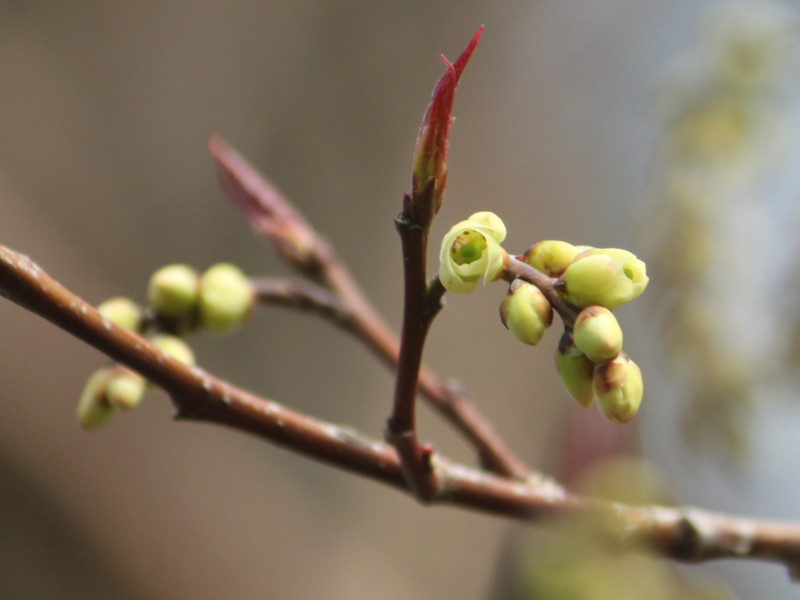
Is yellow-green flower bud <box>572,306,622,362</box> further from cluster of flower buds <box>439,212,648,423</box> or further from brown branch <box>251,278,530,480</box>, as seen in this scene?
brown branch <box>251,278,530,480</box>

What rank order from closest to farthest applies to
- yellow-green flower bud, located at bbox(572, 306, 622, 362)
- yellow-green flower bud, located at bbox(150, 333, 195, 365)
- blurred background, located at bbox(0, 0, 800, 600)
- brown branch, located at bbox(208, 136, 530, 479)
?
yellow-green flower bud, located at bbox(572, 306, 622, 362)
yellow-green flower bud, located at bbox(150, 333, 195, 365)
brown branch, located at bbox(208, 136, 530, 479)
blurred background, located at bbox(0, 0, 800, 600)

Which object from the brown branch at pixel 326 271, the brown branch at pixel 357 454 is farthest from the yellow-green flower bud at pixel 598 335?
the brown branch at pixel 326 271

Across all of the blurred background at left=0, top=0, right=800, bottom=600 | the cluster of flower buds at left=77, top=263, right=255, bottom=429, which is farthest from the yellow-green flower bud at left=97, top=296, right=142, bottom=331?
the blurred background at left=0, top=0, right=800, bottom=600

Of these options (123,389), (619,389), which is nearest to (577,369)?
(619,389)

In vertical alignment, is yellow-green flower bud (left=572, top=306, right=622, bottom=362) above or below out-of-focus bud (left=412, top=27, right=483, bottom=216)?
below

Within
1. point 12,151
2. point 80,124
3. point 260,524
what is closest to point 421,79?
point 80,124

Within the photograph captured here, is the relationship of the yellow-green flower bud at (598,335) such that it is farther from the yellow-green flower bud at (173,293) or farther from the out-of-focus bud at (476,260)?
the yellow-green flower bud at (173,293)

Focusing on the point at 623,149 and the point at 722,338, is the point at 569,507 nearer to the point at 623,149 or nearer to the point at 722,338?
the point at 722,338
